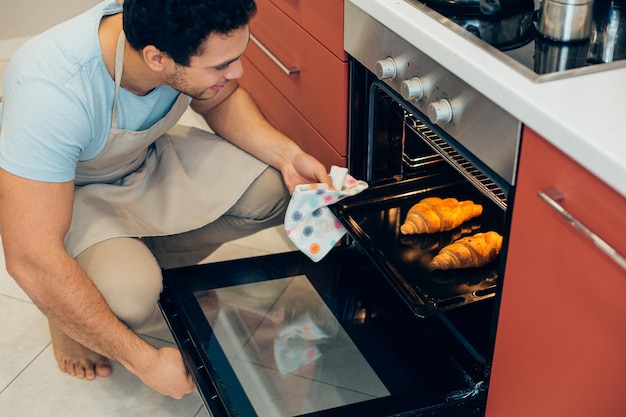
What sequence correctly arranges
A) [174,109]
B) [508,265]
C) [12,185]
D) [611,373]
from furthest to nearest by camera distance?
[174,109], [12,185], [508,265], [611,373]

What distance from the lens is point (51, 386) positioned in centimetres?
198

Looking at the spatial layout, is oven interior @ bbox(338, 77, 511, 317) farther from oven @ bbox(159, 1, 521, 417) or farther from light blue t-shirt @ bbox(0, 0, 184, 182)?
light blue t-shirt @ bbox(0, 0, 184, 182)

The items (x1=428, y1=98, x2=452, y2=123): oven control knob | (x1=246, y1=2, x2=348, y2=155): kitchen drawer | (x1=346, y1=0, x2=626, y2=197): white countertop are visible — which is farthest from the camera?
(x1=246, y1=2, x2=348, y2=155): kitchen drawer

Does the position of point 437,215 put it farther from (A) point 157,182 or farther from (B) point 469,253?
(A) point 157,182

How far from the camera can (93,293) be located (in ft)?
5.37

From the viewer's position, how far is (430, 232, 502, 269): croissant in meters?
1.53

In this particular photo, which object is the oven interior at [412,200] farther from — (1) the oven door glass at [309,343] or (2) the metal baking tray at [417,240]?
(1) the oven door glass at [309,343]

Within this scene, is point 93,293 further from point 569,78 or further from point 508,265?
point 569,78

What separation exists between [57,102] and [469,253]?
852 millimetres

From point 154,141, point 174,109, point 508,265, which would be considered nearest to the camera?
point 508,265

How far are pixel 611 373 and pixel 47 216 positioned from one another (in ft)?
3.49

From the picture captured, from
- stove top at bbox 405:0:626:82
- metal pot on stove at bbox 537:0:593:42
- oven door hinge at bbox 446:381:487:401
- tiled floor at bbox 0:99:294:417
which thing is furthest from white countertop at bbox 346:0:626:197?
tiled floor at bbox 0:99:294:417

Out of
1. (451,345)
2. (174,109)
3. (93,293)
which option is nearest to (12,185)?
(93,293)

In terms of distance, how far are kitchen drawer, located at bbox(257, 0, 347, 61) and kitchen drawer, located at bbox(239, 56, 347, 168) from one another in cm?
26
